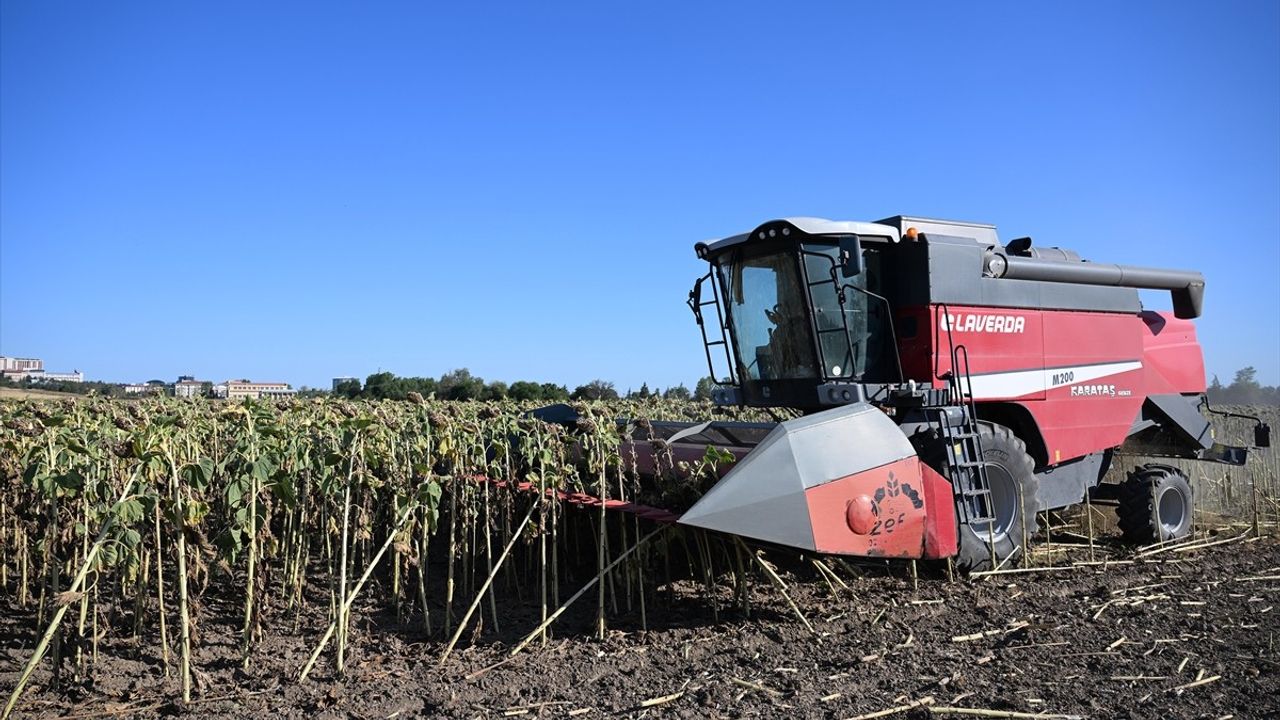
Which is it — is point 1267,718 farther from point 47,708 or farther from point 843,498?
point 47,708

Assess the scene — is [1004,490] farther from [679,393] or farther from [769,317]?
[679,393]

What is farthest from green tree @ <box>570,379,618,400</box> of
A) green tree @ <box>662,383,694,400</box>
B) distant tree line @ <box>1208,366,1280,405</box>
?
distant tree line @ <box>1208,366,1280,405</box>

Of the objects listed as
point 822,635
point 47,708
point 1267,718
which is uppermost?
point 47,708

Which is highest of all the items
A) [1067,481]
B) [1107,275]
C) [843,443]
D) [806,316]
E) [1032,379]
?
[1107,275]

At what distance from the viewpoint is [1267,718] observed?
3.39 m

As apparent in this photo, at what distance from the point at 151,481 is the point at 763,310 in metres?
4.05

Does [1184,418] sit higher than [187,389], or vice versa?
[187,389]

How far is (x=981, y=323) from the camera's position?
6438 mm

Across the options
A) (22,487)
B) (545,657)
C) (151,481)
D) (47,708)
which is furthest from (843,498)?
(22,487)

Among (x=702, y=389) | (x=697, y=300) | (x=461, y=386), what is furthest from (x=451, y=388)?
(x=697, y=300)

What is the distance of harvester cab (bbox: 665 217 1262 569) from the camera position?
194 inches

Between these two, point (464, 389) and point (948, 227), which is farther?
point (464, 389)

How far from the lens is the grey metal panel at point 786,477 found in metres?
4.14

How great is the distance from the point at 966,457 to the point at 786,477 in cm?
203
